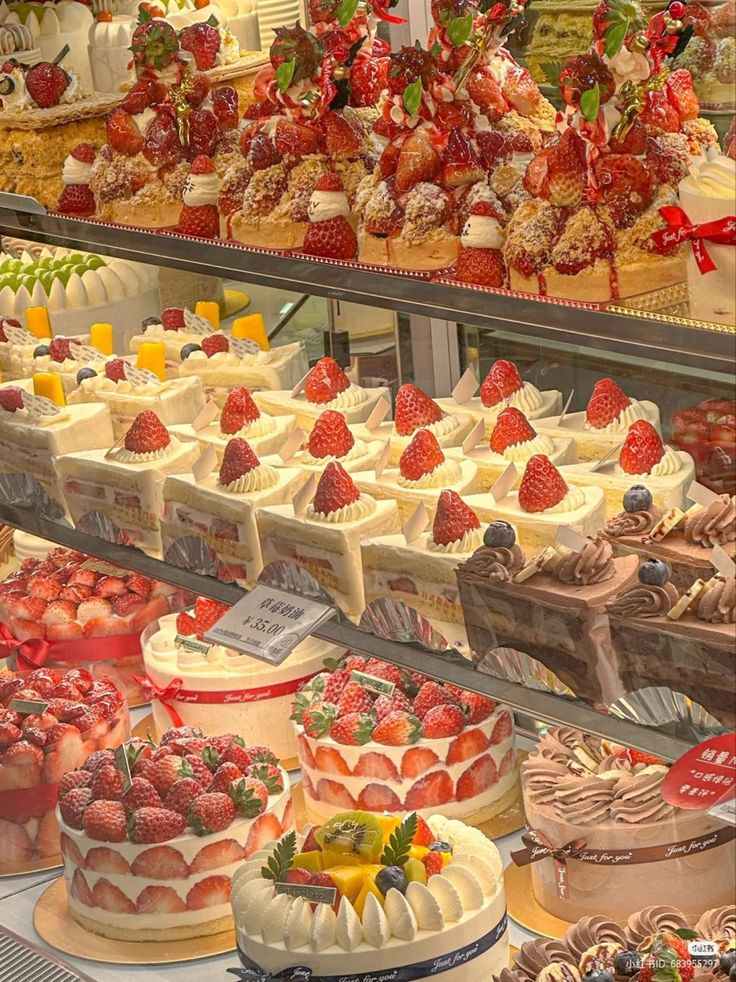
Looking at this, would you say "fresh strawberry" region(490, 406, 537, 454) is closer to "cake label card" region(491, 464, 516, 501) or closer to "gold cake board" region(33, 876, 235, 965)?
"cake label card" region(491, 464, 516, 501)

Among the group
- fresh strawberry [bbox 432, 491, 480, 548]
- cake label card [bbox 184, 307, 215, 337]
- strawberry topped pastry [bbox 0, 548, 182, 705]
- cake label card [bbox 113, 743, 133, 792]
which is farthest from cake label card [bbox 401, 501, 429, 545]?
strawberry topped pastry [bbox 0, 548, 182, 705]

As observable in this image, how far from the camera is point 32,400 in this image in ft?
9.42

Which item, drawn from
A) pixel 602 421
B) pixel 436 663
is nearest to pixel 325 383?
pixel 602 421

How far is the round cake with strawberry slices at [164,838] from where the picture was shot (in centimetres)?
269

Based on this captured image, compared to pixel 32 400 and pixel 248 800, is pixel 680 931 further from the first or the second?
pixel 32 400

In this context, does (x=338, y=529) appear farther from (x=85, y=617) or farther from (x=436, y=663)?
(x=85, y=617)

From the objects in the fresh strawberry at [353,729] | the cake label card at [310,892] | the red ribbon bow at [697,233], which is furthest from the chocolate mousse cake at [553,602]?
the fresh strawberry at [353,729]

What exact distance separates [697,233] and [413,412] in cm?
91

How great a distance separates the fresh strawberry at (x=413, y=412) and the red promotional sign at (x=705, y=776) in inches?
35.4

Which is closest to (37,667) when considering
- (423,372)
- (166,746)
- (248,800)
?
(166,746)

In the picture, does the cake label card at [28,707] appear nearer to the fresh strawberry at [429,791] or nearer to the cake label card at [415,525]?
the fresh strawberry at [429,791]

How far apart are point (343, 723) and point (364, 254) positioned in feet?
3.40

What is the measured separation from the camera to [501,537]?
2.04 m

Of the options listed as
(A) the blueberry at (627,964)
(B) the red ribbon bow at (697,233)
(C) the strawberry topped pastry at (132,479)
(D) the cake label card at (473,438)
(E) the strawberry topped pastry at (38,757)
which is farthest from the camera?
(E) the strawberry topped pastry at (38,757)
